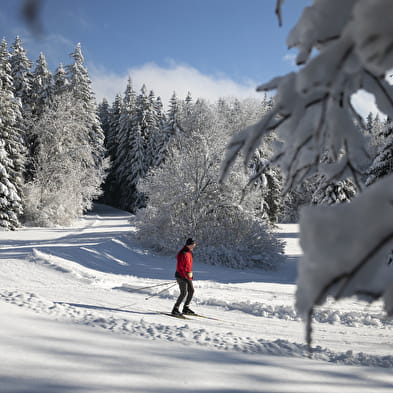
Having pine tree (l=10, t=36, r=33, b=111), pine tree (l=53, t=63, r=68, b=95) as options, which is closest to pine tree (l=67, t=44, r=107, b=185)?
pine tree (l=53, t=63, r=68, b=95)

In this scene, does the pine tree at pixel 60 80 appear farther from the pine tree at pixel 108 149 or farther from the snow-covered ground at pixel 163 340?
the snow-covered ground at pixel 163 340

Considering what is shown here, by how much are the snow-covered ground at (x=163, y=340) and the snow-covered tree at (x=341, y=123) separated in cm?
89

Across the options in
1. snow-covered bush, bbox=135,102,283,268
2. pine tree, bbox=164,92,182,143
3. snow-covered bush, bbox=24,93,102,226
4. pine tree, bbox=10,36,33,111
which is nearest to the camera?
snow-covered bush, bbox=135,102,283,268

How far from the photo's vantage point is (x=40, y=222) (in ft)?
87.4

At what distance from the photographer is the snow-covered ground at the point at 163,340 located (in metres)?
4.09

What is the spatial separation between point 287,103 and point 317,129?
0.59 ft

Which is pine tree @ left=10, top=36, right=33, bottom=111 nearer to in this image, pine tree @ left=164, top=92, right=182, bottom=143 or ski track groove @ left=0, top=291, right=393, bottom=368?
pine tree @ left=164, top=92, right=182, bottom=143

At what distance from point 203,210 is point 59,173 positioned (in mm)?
15204

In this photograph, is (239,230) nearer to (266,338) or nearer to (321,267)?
(266,338)

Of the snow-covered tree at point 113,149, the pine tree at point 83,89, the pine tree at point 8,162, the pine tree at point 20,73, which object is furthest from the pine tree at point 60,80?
the snow-covered tree at point 113,149

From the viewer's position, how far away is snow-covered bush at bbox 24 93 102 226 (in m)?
27.1

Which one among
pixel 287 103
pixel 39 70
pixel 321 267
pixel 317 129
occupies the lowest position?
pixel 321 267

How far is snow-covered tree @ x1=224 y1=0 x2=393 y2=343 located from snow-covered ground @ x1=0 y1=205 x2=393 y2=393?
0.89 m

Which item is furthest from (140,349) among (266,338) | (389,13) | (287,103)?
(389,13)
